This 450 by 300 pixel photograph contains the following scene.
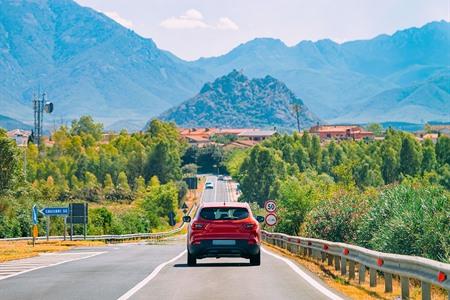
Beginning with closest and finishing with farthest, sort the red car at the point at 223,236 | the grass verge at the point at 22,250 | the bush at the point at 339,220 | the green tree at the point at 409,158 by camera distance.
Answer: the red car at the point at 223,236 → the bush at the point at 339,220 → the grass verge at the point at 22,250 → the green tree at the point at 409,158

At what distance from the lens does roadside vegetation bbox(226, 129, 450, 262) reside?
83.0 feet

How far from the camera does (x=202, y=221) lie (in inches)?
1073

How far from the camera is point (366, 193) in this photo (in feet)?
157

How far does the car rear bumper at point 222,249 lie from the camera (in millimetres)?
27031

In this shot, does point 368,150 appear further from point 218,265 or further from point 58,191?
point 218,265

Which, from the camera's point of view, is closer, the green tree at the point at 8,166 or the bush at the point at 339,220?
the bush at the point at 339,220

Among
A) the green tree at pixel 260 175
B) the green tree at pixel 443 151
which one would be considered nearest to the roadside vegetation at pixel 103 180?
the green tree at pixel 260 175

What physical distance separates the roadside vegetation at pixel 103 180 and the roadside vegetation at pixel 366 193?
1488cm

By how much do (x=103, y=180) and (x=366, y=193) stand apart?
125768 mm

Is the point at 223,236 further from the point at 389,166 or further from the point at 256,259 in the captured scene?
the point at 389,166

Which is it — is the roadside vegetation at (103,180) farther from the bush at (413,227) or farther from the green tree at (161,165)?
the bush at (413,227)

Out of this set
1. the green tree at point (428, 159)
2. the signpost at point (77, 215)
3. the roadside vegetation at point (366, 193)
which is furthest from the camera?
the green tree at point (428, 159)

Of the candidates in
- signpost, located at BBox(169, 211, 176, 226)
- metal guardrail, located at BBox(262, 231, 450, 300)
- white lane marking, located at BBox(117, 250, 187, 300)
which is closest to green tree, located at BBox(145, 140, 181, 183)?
signpost, located at BBox(169, 211, 176, 226)

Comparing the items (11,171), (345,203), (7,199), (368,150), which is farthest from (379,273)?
(368,150)
